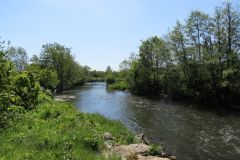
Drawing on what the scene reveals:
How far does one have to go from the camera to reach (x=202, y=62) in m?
48.2

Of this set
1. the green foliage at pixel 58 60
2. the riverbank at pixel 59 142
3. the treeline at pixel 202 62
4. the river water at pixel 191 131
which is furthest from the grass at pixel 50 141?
the green foliage at pixel 58 60

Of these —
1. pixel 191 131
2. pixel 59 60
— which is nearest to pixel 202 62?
pixel 191 131

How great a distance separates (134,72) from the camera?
69.6 m

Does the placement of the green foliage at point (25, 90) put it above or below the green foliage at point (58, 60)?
below

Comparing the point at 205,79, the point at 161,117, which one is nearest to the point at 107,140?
the point at 161,117

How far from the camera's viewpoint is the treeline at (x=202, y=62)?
4281cm

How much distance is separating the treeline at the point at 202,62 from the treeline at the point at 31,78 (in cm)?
2159

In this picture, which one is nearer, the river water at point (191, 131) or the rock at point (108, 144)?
the rock at point (108, 144)

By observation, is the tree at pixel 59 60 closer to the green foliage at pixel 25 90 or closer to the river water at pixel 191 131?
the river water at pixel 191 131

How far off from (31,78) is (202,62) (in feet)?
103

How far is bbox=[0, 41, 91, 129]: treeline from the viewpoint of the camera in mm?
14484

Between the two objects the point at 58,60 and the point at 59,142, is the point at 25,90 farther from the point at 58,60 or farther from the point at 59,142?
the point at 58,60

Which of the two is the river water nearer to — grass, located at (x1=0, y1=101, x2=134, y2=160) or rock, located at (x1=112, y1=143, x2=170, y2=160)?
rock, located at (x1=112, y1=143, x2=170, y2=160)

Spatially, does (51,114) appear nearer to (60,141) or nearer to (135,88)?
(60,141)
